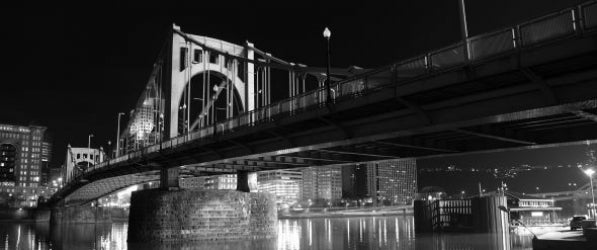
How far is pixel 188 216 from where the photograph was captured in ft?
144

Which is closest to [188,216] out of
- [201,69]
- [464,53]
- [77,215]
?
[201,69]

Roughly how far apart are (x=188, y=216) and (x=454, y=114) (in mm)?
28952

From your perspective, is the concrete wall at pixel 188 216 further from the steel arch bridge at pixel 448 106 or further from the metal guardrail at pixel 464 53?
the metal guardrail at pixel 464 53

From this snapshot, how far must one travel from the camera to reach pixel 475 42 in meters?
17.7

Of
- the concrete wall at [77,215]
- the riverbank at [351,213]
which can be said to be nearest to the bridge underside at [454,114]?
the concrete wall at [77,215]

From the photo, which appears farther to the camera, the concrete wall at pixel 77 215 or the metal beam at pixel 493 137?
the concrete wall at pixel 77 215

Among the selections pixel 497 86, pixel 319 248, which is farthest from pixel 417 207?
pixel 497 86

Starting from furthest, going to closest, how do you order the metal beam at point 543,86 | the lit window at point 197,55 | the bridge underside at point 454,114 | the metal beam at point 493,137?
the lit window at point 197,55 → the metal beam at point 493,137 → the metal beam at point 543,86 → the bridge underside at point 454,114

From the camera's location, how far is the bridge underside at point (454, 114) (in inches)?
630

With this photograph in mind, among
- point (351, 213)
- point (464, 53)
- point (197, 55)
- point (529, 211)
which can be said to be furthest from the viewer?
point (351, 213)

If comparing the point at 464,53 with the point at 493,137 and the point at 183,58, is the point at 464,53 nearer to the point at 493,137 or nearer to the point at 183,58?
the point at 493,137

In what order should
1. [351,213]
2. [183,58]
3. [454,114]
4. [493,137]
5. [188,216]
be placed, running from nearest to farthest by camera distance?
[454,114] < [493,137] < [188,216] < [183,58] < [351,213]

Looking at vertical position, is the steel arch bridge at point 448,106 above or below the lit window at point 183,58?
below

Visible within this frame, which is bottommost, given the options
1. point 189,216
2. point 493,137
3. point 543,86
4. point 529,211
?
point 529,211
